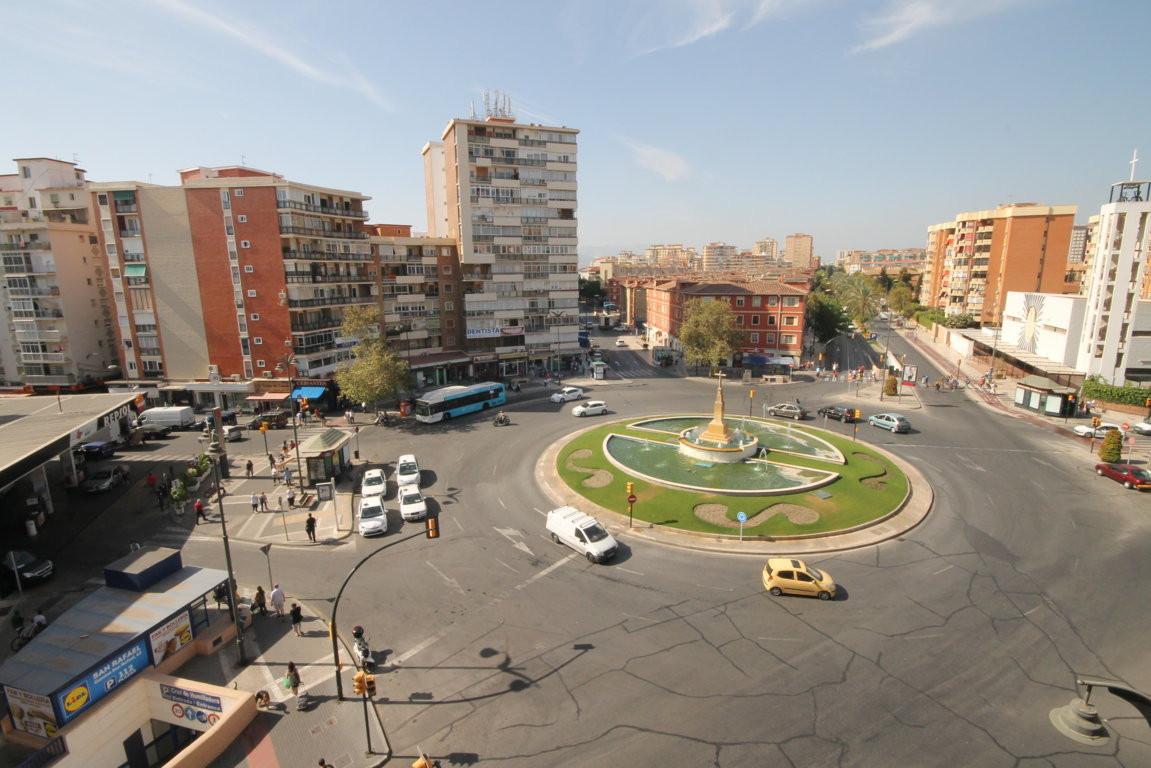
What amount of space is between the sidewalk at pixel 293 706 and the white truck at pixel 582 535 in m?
11.1

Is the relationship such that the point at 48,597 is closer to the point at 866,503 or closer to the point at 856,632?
the point at 856,632

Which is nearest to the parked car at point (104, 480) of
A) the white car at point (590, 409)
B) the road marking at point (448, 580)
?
the road marking at point (448, 580)

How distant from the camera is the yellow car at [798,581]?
2302cm

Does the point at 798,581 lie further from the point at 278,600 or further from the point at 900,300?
the point at 900,300

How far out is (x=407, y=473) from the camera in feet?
121

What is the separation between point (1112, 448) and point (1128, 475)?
311cm

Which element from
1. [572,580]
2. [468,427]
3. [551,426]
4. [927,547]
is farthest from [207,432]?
[927,547]

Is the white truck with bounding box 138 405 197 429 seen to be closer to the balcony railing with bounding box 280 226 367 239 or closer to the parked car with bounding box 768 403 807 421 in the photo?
the balcony railing with bounding box 280 226 367 239

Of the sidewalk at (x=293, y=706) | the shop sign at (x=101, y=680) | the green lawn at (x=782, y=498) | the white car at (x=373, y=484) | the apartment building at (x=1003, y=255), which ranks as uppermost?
the apartment building at (x=1003, y=255)

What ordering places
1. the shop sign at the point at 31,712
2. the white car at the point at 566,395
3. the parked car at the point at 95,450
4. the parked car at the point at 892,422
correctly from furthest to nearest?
the white car at the point at 566,395 < the parked car at the point at 892,422 < the parked car at the point at 95,450 < the shop sign at the point at 31,712

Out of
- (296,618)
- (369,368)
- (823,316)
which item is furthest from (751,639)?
(823,316)

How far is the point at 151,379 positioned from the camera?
56.8 metres

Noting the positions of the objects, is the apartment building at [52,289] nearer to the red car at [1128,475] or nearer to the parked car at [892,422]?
the parked car at [892,422]

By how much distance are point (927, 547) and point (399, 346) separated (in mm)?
56151
